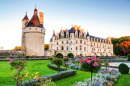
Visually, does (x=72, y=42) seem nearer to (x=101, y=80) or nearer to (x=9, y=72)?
(x=9, y=72)

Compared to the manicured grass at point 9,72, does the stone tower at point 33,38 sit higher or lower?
higher

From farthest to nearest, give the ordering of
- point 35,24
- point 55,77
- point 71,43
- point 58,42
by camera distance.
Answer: point 58,42
point 71,43
point 35,24
point 55,77

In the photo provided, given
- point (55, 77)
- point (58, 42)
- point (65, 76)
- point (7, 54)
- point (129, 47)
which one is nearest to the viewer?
point (55, 77)

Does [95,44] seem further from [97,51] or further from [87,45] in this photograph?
[87,45]

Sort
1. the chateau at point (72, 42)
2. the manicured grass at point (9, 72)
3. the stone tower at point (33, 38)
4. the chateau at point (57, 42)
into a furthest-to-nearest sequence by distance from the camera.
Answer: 1. the chateau at point (72, 42)
2. the chateau at point (57, 42)
3. the stone tower at point (33, 38)
4. the manicured grass at point (9, 72)

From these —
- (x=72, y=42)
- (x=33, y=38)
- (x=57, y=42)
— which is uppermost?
(x=33, y=38)

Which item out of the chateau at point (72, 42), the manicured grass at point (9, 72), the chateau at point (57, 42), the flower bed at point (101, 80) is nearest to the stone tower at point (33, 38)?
the chateau at point (57, 42)

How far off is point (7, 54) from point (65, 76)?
71.0 feet

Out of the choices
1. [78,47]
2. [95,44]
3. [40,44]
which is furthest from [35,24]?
[95,44]

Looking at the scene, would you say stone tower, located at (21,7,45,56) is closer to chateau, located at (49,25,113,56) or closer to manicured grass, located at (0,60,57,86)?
chateau, located at (49,25,113,56)

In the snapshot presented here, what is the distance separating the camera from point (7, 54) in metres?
26.7

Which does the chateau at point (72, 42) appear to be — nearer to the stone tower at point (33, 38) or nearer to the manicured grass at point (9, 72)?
the stone tower at point (33, 38)

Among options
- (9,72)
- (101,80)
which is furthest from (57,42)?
(101,80)

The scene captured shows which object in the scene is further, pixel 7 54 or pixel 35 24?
pixel 35 24
